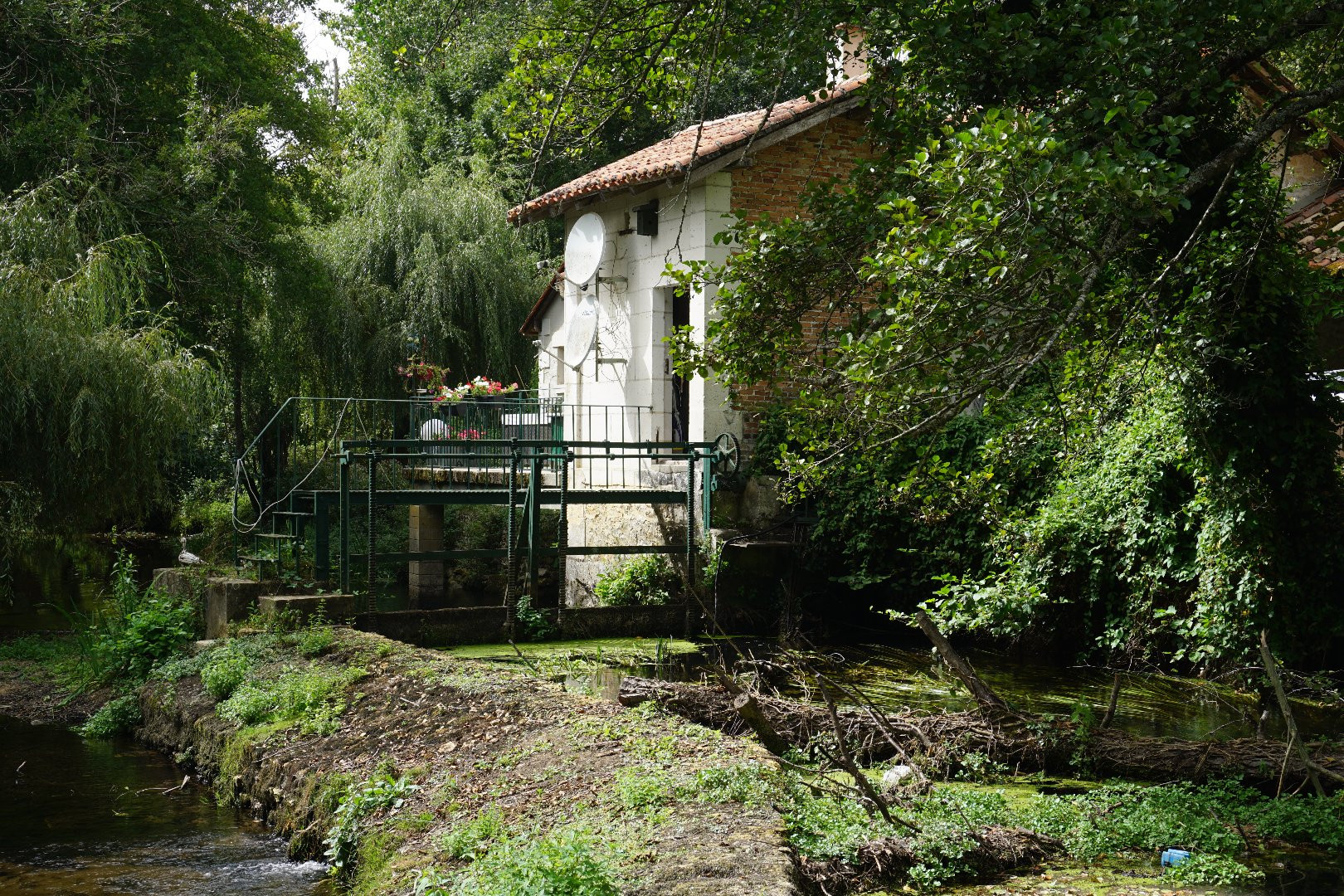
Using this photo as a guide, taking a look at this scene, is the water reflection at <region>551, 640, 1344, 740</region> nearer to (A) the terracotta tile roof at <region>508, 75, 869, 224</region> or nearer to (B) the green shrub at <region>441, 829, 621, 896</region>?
(B) the green shrub at <region>441, 829, 621, 896</region>

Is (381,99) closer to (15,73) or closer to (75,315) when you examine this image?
(15,73)

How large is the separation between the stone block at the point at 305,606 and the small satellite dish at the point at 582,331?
6.90 metres

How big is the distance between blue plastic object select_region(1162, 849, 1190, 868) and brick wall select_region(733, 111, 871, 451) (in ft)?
29.1

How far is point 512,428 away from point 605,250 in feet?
8.81

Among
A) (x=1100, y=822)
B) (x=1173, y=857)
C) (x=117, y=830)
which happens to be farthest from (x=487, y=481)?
(x=1173, y=857)

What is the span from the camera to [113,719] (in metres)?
9.12

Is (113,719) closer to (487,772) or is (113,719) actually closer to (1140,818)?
(487,772)

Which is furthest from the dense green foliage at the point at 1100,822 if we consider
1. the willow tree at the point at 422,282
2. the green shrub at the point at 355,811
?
the willow tree at the point at 422,282

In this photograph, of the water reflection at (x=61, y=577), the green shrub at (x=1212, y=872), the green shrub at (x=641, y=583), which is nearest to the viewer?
the green shrub at (x=1212, y=872)

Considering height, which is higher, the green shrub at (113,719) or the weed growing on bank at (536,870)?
the weed growing on bank at (536,870)

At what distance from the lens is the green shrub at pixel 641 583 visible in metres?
13.3

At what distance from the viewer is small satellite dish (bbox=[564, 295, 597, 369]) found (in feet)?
52.1

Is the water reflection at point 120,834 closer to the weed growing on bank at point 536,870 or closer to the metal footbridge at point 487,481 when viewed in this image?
the weed growing on bank at point 536,870

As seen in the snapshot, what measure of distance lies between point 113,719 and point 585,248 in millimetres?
8866
